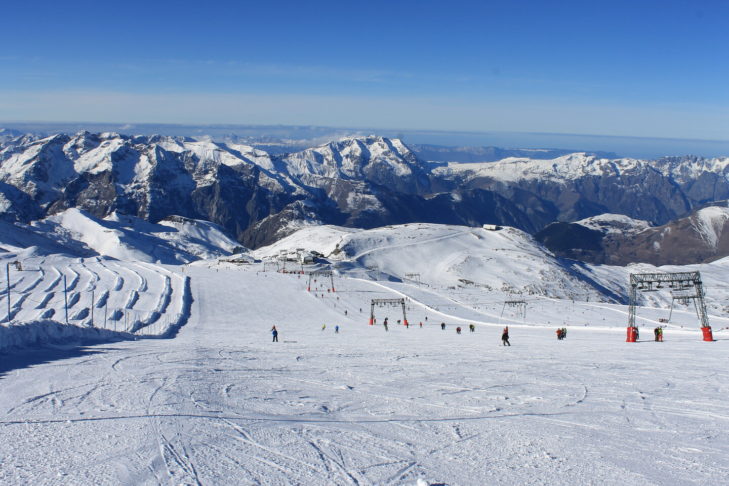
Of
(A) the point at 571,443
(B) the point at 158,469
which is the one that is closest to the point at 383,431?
(A) the point at 571,443

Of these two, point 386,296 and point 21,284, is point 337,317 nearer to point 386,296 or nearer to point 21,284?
point 386,296

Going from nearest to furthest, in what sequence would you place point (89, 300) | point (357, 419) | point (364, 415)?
point (357, 419)
point (364, 415)
point (89, 300)

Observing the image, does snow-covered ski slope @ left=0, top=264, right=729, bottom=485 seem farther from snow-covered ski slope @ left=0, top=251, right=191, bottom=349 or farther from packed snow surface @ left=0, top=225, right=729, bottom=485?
snow-covered ski slope @ left=0, top=251, right=191, bottom=349

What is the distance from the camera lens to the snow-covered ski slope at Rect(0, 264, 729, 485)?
10.5 meters

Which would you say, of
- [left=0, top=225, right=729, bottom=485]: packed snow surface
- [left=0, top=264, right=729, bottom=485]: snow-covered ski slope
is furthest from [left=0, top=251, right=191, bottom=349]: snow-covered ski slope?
[left=0, top=264, right=729, bottom=485]: snow-covered ski slope

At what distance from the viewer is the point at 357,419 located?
14.2 m

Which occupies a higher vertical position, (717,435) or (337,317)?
(717,435)

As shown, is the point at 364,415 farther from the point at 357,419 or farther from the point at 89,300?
the point at 89,300

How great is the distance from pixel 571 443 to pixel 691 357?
19.2 meters

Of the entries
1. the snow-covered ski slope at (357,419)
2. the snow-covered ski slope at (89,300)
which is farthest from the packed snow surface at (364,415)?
the snow-covered ski slope at (89,300)

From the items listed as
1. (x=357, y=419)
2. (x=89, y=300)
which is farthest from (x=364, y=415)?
(x=89, y=300)

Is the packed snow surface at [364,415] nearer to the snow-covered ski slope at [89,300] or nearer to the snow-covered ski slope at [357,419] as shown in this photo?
the snow-covered ski slope at [357,419]

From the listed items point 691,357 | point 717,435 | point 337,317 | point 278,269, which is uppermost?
point 717,435

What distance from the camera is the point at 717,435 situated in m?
13.7
